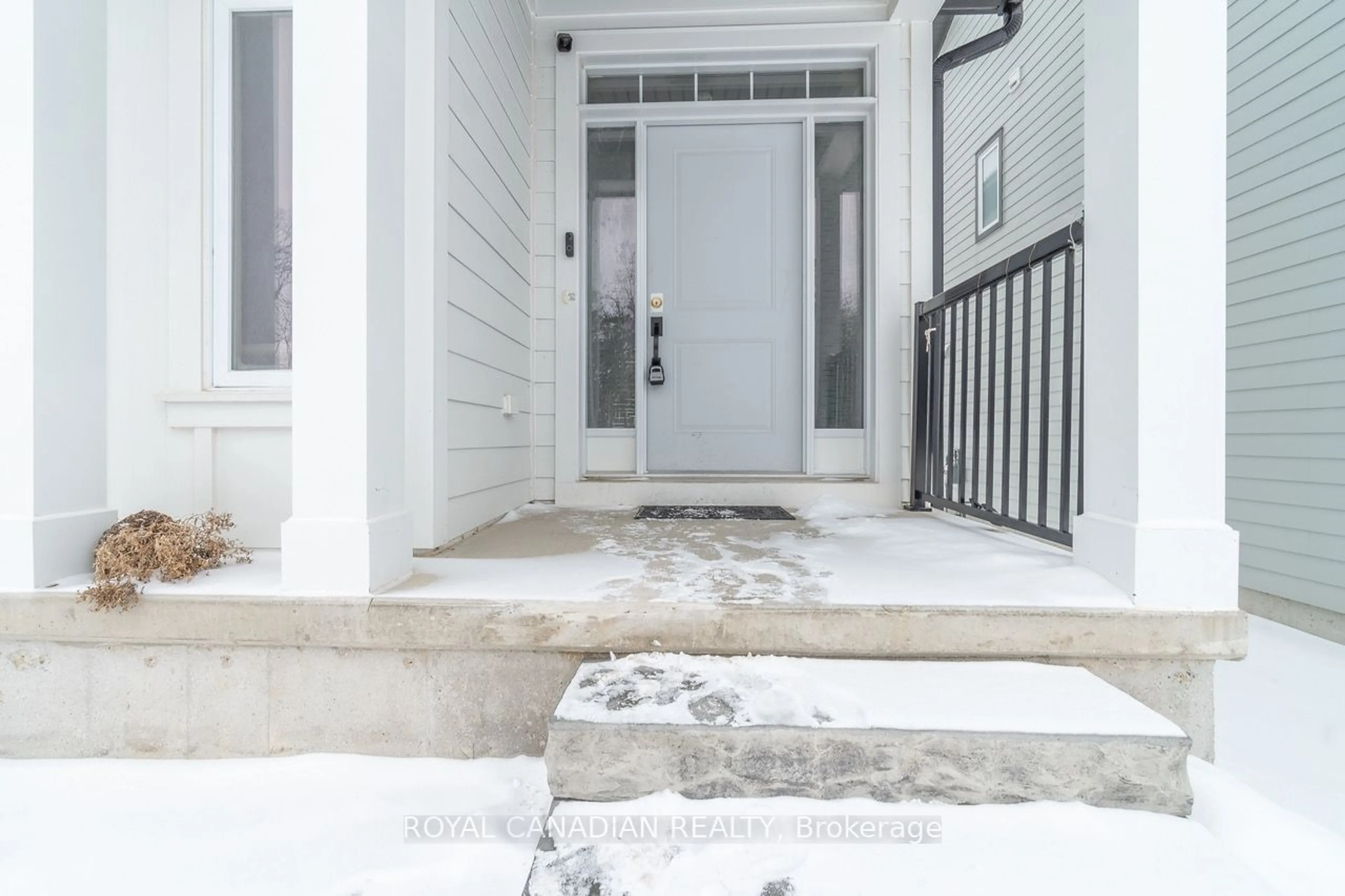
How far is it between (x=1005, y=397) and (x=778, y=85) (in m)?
2.15

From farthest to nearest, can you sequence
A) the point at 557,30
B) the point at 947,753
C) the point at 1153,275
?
the point at 557,30 → the point at 1153,275 → the point at 947,753

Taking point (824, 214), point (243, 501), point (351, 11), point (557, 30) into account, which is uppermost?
point (557, 30)

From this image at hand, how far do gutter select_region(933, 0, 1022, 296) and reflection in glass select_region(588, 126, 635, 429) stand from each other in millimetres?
1454

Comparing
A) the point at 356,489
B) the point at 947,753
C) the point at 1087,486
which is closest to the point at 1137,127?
the point at 1087,486

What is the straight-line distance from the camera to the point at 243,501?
1.97 metres

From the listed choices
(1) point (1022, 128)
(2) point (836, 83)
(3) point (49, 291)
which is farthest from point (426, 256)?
(1) point (1022, 128)

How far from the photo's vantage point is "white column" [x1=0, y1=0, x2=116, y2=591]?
141cm

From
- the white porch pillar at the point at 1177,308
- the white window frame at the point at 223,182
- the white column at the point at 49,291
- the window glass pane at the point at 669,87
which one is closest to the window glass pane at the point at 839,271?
the window glass pane at the point at 669,87

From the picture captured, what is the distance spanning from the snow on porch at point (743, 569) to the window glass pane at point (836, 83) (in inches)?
87.1

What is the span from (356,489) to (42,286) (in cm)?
88

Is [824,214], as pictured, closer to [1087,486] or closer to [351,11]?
[1087,486]

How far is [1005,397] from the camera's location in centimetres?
196

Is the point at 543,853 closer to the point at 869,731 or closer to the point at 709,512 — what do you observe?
the point at 869,731

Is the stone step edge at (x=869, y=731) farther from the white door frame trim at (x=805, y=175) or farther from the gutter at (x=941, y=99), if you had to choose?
the gutter at (x=941, y=99)
